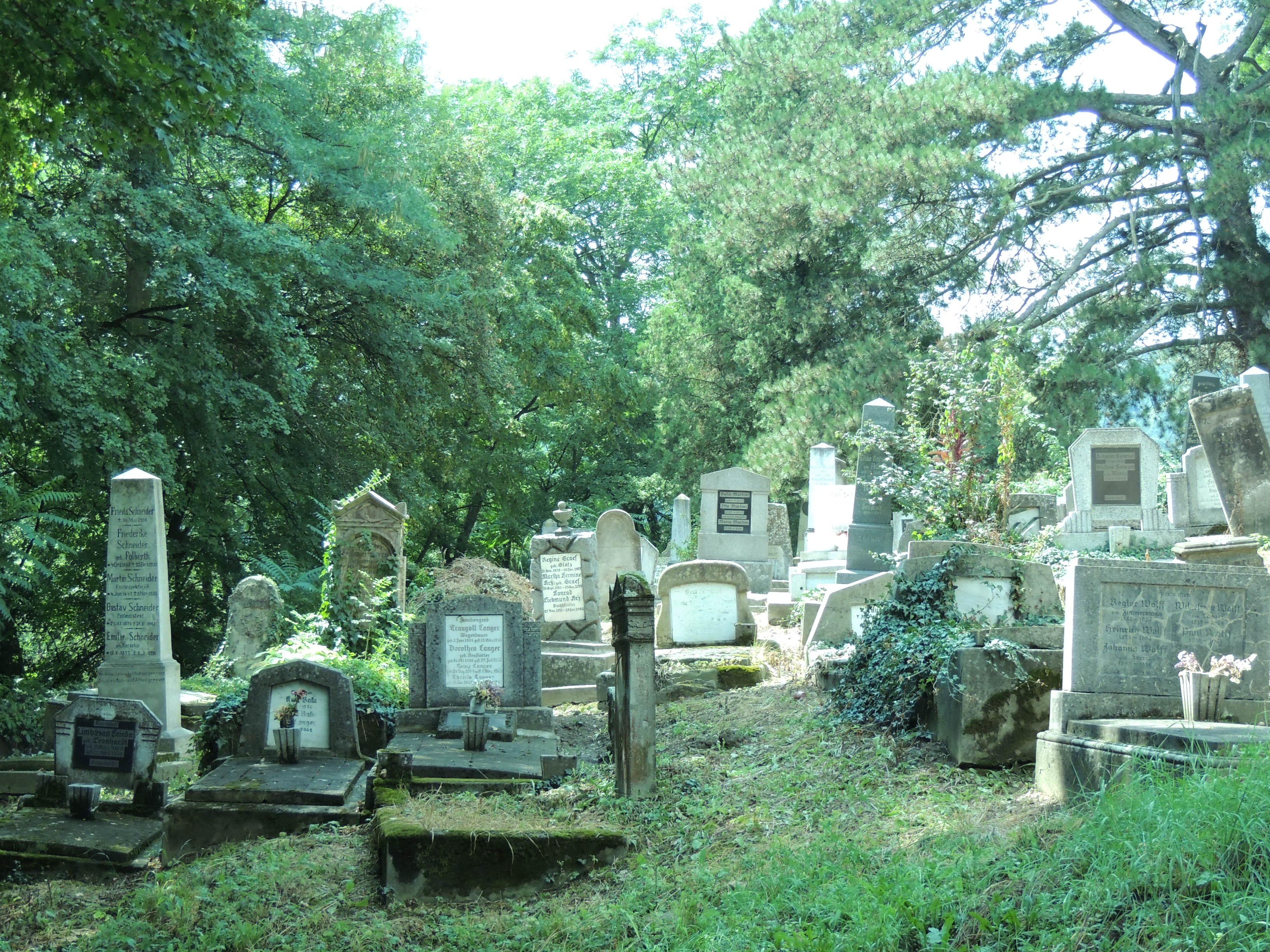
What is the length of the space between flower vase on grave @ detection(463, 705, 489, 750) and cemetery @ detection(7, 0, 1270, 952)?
0.05 metres

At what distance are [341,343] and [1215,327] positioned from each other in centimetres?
1586

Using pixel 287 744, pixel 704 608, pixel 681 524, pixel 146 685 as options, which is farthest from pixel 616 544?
pixel 287 744

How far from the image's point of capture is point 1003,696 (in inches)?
259

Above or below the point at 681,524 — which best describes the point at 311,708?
below

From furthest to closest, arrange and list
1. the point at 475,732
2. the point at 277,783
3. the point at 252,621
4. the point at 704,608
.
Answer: the point at 252,621 → the point at 704,608 → the point at 475,732 → the point at 277,783

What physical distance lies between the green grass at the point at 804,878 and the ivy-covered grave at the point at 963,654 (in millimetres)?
245

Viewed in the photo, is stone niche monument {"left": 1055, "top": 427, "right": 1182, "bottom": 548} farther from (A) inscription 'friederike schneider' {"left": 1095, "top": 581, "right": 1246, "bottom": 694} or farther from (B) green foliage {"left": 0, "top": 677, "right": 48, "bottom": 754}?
(B) green foliage {"left": 0, "top": 677, "right": 48, "bottom": 754}

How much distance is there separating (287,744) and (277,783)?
2.53ft

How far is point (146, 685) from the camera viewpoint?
10.1 metres

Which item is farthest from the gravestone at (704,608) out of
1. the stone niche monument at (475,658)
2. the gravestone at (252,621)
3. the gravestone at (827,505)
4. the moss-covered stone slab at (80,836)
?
the moss-covered stone slab at (80,836)

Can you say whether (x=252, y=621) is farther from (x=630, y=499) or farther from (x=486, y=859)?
(x=630, y=499)

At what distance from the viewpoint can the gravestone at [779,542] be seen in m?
19.9

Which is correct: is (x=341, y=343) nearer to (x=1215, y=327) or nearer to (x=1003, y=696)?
(x=1003, y=696)

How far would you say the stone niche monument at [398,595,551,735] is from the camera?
902 cm
